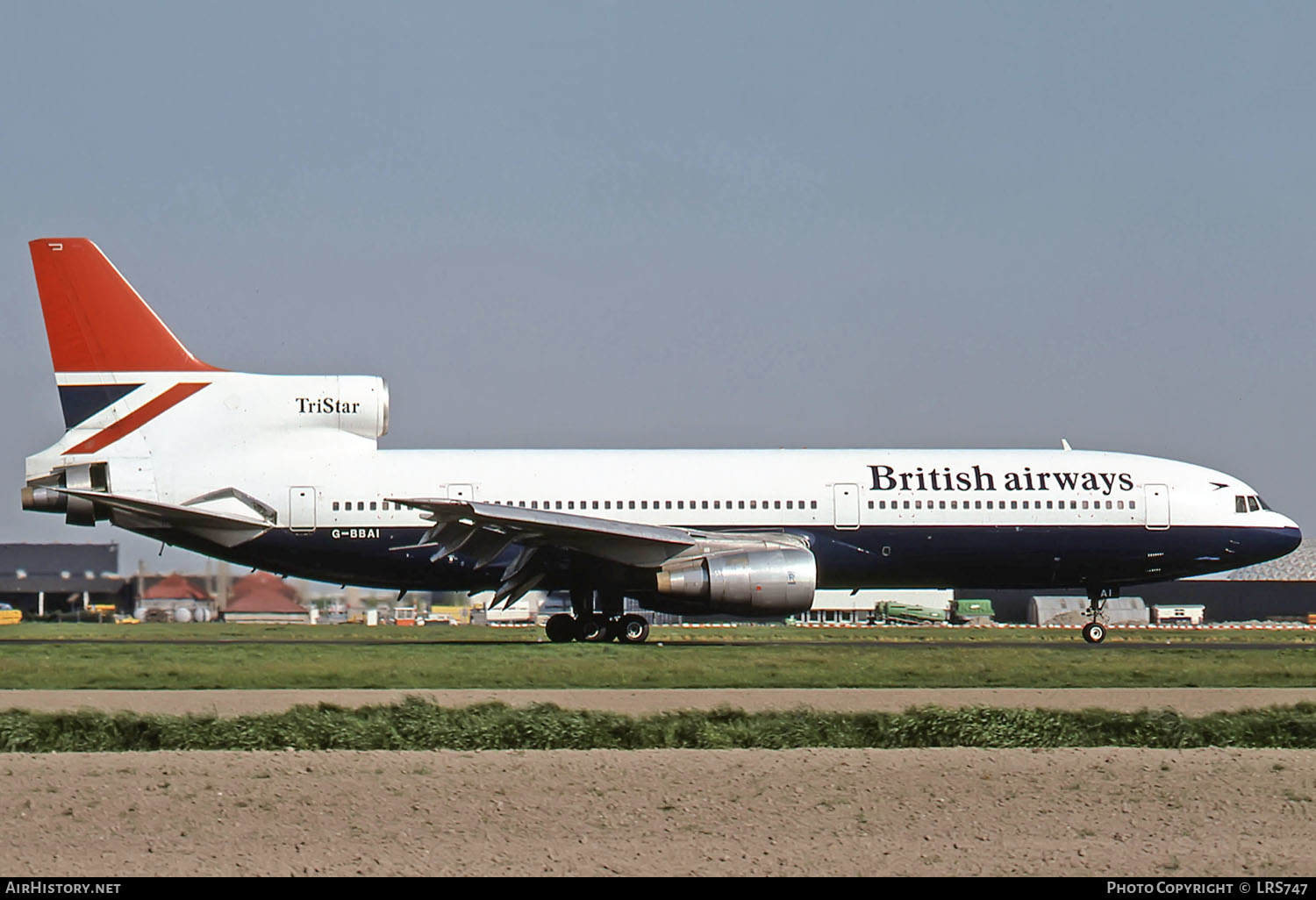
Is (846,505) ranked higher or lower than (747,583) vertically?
higher

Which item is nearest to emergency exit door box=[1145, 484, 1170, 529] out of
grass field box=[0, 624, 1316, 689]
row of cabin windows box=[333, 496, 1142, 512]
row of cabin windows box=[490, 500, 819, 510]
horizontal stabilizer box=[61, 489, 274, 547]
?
row of cabin windows box=[333, 496, 1142, 512]

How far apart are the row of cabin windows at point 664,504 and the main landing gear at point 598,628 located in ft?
7.46

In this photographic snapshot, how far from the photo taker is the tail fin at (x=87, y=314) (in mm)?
32594

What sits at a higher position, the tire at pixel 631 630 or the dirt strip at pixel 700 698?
the tire at pixel 631 630

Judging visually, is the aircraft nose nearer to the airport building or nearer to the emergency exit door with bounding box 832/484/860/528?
the emergency exit door with bounding box 832/484/860/528

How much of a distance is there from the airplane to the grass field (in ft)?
5.25

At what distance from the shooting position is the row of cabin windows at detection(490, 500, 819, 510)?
32500 millimetres

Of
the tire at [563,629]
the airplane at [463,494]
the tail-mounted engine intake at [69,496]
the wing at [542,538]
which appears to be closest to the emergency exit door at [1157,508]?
the airplane at [463,494]

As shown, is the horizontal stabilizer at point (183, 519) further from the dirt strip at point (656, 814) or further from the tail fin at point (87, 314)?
the dirt strip at point (656, 814)

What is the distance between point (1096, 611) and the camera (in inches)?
1400

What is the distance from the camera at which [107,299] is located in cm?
3275

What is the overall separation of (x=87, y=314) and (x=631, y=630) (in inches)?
515

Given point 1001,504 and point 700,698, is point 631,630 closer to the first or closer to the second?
point 1001,504

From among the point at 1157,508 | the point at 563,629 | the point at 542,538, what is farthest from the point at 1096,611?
the point at 542,538
